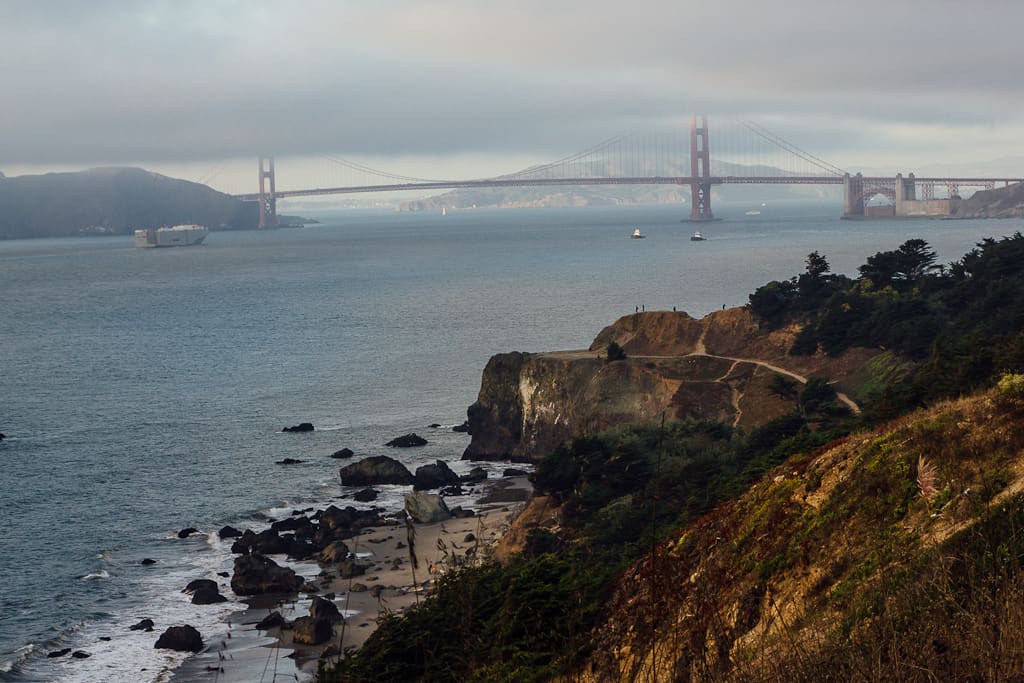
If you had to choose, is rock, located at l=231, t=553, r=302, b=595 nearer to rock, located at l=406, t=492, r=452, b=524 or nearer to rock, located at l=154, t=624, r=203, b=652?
rock, located at l=154, t=624, r=203, b=652

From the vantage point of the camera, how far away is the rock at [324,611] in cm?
2591

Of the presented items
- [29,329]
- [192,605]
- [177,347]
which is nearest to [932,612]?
[192,605]

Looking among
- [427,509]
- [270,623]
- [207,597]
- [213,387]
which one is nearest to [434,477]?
[427,509]

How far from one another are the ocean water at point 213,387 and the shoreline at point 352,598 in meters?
0.99

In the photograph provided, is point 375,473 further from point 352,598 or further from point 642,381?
point 352,598

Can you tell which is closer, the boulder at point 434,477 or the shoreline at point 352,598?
the shoreline at point 352,598

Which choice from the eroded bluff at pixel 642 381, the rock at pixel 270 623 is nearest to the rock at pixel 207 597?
the rock at pixel 270 623

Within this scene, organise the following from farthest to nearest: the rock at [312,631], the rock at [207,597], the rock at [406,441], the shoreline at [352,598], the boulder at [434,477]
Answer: the rock at [406,441], the boulder at [434,477], the rock at [207,597], the rock at [312,631], the shoreline at [352,598]

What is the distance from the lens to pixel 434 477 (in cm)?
3956

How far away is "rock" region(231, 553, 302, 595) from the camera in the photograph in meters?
28.7

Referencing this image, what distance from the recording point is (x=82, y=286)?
5148 inches

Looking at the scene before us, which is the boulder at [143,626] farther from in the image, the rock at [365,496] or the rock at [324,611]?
the rock at [365,496]

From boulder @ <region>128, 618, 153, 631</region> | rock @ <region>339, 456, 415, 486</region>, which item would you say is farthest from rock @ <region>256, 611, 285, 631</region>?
rock @ <region>339, 456, 415, 486</region>

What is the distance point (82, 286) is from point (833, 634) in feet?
442
